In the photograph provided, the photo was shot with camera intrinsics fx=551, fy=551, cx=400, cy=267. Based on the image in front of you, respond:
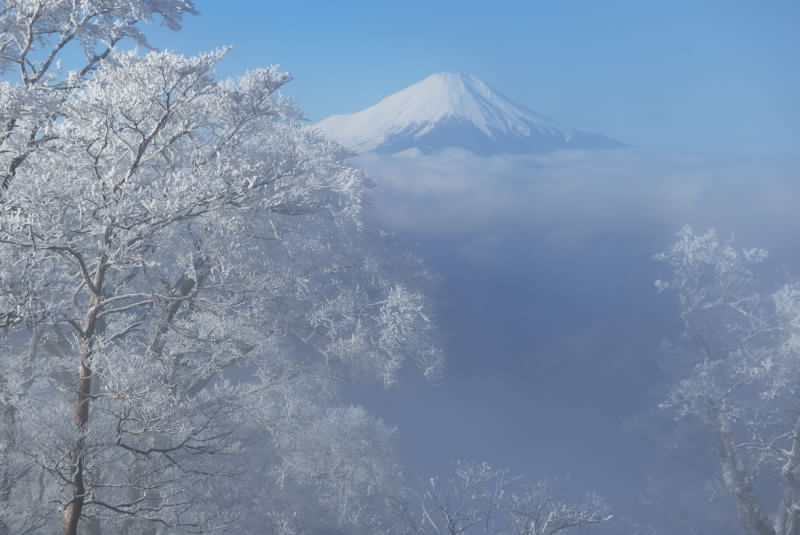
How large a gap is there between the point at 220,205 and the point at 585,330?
152 feet

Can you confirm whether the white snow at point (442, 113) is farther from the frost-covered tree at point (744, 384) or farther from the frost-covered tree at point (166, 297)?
the frost-covered tree at point (166, 297)

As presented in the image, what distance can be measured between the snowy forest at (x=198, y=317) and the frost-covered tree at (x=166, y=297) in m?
0.05

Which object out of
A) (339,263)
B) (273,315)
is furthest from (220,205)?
(339,263)

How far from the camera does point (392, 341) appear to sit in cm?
1309

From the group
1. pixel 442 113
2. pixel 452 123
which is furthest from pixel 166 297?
pixel 442 113

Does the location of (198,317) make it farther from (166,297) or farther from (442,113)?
(442,113)

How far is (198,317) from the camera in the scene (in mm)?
9820

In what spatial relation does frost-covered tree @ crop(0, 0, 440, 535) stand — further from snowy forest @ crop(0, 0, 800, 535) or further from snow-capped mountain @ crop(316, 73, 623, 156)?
snow-capped mountain @ crop(316, 73, 623, 156)

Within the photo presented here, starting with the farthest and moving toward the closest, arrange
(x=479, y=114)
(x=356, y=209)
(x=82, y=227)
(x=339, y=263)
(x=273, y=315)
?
(x=479, y=114), (x=339, y=263), (x=356, y=209), (x=273, y=315), (x=82, y=227)

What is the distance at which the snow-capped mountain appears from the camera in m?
94.7

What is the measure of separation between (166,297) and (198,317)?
3.42 meters

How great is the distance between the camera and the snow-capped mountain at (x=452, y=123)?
3728 inches

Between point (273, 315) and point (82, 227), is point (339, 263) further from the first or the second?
point (82, 227)

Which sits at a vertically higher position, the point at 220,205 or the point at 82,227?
the point at 220,205
